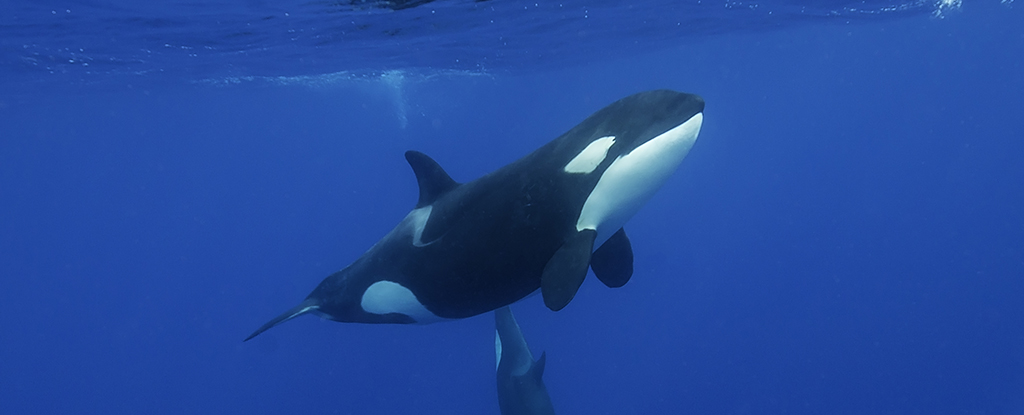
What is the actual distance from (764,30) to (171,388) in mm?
36279

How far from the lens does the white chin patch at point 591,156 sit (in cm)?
422

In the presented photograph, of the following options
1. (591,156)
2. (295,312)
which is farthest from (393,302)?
(591,156)

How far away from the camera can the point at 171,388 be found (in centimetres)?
3381

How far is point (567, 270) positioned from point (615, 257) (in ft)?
4.60

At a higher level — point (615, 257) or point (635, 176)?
point (635, 176)

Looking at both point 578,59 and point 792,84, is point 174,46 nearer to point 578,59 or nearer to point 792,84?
point 578,59

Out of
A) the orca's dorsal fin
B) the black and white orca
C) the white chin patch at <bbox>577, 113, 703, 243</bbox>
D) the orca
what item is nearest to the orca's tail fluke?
the black and white orca

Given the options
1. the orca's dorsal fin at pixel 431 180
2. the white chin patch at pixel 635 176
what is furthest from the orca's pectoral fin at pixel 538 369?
the white chin patch at pixel 635 176

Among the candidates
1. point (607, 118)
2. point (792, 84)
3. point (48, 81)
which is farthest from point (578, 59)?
point (792, 84)

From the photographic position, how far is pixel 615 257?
541 cm

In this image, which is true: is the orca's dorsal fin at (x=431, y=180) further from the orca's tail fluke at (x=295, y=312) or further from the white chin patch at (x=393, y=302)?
the orca's tail fluke at (x=295, y=312)

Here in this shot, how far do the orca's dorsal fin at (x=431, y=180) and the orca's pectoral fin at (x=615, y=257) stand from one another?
4.65 feet

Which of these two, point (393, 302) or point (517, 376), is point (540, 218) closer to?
point (393, 302)

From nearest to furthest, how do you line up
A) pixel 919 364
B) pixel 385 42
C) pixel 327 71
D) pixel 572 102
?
pixel 385 42, pixel 327 71, pixel 919 364, pixel 572 102
